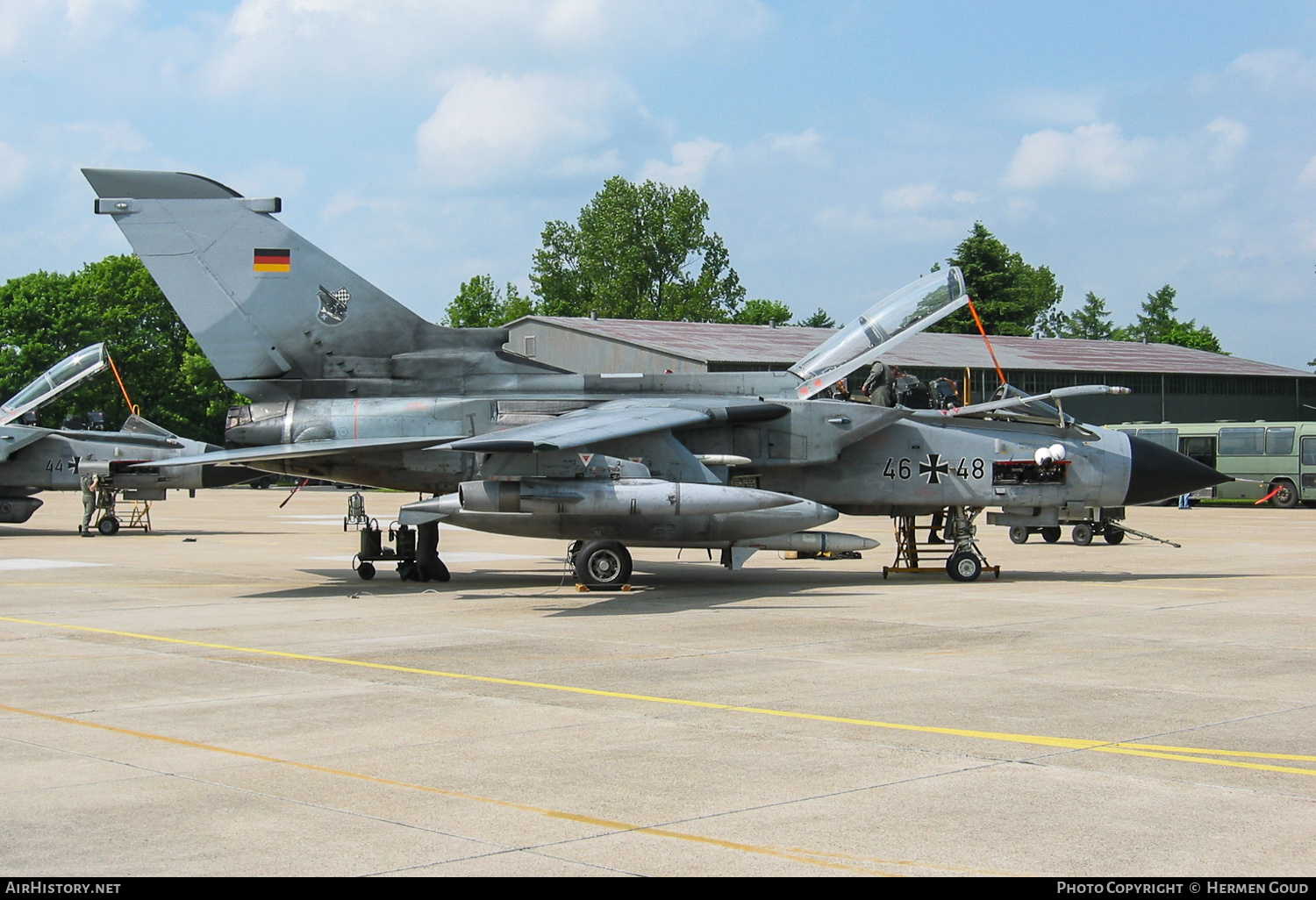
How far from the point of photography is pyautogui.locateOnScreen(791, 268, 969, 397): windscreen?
17.1m

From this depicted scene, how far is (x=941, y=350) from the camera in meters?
62.1

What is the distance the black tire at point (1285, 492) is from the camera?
45.1m

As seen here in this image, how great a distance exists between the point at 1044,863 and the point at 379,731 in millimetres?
4193

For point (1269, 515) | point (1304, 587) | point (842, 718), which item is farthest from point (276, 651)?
point (1269, 515)

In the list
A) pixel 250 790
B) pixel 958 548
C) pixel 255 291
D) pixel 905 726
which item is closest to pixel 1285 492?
pixel 958 548

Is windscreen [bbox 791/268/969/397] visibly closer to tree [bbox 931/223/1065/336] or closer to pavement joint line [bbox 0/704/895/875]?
pavement joint line [bbox 0/704/895/875]

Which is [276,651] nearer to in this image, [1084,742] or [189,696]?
[189,696]

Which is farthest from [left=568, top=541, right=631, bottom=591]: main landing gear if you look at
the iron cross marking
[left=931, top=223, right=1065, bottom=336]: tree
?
[left=931, top=223, right=1065, bottom=336]: tree

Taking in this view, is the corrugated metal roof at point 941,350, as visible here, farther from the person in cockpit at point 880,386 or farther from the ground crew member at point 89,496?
the person in cockpit at point 880,386

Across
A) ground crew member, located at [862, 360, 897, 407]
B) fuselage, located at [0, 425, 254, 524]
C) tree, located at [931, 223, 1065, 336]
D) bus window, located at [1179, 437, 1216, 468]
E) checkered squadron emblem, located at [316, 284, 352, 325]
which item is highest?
tree, located at [931, 223, 1065, 336]

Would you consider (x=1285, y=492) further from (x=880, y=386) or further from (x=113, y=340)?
(x=113, y=340)

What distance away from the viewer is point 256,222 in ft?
56.1

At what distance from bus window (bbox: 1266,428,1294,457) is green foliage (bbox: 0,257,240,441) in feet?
213

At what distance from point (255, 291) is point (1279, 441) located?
132ft
